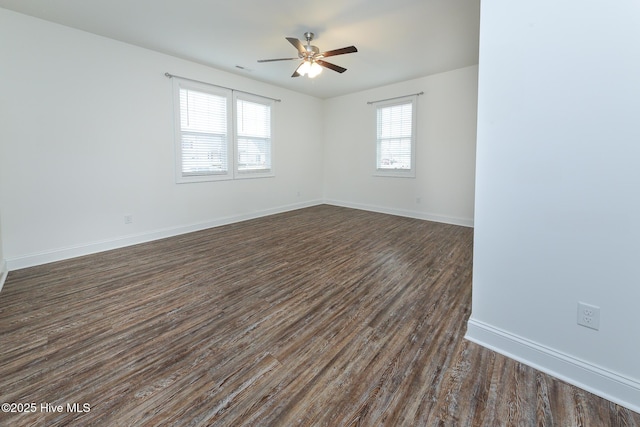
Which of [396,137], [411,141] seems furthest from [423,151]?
[396,137]

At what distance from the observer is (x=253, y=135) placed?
553 cm

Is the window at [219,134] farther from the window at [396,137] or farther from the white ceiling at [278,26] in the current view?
the window at [396,137]

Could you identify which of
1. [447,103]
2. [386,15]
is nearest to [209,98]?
[386,15]

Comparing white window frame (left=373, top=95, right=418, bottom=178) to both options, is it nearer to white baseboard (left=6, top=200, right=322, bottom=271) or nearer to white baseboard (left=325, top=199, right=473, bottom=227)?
white baseboard (left=325, top=199, right=473, bottom=227)

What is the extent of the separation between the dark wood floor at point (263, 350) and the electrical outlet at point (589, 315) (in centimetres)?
35

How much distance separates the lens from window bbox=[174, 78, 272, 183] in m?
4.46

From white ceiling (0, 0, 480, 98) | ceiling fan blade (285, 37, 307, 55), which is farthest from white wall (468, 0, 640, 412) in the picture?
ceiling fan blade (285, 37, 307, 55)

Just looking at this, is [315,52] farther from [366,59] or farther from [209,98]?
[209,98]

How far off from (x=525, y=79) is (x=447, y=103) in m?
3.91

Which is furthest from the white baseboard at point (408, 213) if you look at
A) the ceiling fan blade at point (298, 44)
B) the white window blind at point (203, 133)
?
the ceiling fan blade at point (298, 44)

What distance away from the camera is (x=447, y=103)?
5059 millimetres

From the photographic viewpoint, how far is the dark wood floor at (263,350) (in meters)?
1.34

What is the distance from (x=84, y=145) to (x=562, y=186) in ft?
15.4

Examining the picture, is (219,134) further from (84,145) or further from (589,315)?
(589,315)
